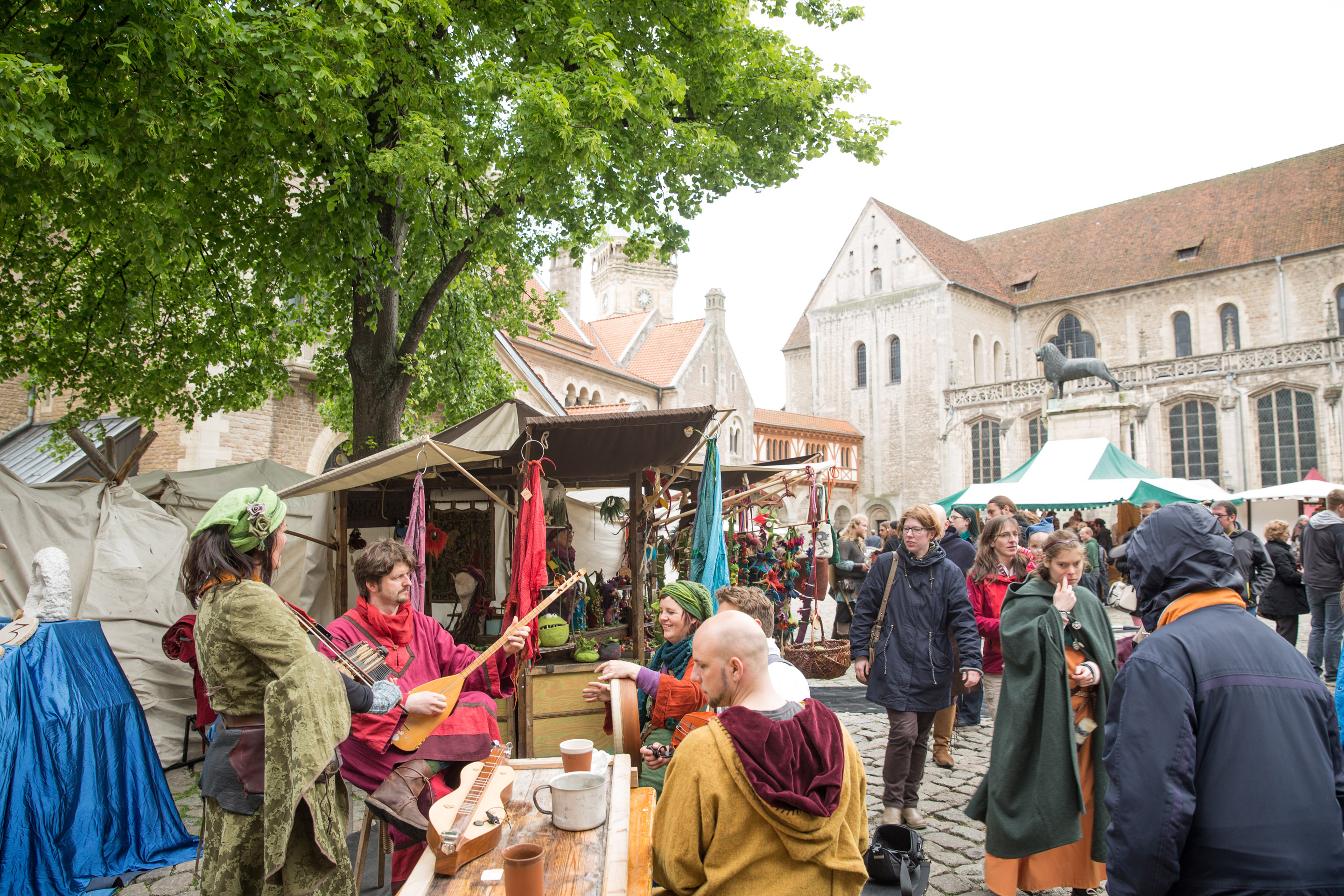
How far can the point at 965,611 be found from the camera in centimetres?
458

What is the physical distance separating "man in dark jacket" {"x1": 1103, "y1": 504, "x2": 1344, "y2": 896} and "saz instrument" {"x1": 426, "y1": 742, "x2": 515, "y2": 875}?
168cm

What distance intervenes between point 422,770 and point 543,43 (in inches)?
270

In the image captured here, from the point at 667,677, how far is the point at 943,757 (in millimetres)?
3339

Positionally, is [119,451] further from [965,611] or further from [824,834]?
[824,834]

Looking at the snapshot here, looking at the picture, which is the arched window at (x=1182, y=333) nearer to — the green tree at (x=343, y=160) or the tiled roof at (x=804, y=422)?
the tiled roof at (x=804, y=422)

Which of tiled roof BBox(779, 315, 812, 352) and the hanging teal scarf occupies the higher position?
tiled roof BBox(779, 315, 812, 352)

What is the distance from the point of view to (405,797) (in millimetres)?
3326

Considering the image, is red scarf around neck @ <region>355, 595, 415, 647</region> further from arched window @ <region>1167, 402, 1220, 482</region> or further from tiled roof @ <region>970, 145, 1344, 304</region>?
tiled roof @ <region>970, 145, 1344, 304</region>

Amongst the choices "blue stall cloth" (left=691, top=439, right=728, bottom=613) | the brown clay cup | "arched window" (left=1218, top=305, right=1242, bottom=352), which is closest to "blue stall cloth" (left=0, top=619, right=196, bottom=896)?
the brown clay cup

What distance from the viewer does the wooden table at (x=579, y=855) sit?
204 centimetres

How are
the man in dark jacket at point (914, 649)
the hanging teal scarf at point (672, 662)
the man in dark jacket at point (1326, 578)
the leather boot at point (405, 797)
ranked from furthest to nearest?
the man in dark jacket at point (1326, 578) → the man in dark jacket at point (914, 649) → the hanging teal scarf at point (672, 662) → the leather boot at point (405, 797)

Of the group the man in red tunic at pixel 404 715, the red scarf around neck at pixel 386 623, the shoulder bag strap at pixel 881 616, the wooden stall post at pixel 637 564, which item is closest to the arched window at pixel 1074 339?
the wooden stall post at pixel 637 564

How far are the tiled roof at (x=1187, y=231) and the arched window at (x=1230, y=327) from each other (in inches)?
79.3

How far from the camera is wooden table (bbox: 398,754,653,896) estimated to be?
2.04 metres
